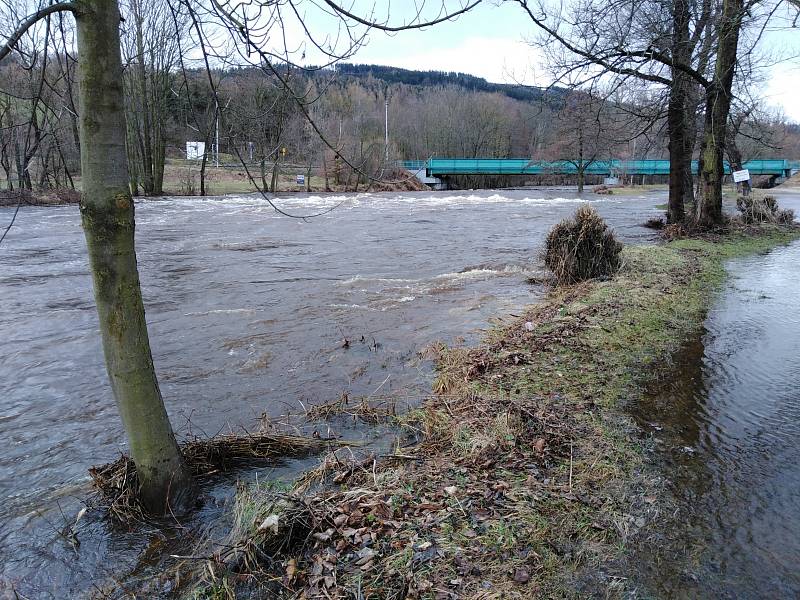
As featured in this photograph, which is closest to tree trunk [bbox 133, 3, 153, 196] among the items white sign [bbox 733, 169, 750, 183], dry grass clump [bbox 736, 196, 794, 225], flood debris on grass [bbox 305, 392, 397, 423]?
white sign [bbox 733, 169, 750, 183]

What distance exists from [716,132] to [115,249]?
46.2ft

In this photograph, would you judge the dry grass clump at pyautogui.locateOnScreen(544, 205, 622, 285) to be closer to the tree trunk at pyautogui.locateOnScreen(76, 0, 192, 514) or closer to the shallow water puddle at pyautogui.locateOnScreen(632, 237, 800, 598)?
the shallow water puddle at pyautogui.locateOnScreen(632, 237, 800, 598)

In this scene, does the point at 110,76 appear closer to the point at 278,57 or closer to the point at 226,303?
the point at 278,57

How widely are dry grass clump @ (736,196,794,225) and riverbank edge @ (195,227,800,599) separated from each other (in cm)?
1309

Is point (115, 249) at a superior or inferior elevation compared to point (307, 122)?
inferior

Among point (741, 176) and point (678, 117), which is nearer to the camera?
point (678, 117)

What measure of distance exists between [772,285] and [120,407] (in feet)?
31.5

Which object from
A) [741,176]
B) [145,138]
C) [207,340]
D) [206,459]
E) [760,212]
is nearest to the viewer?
[206,459]

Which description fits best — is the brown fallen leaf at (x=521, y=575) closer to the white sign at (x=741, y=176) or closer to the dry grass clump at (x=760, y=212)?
the dry grass clump at (x=760, y=212)

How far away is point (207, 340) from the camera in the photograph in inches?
284

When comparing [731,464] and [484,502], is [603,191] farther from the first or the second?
[484,502]

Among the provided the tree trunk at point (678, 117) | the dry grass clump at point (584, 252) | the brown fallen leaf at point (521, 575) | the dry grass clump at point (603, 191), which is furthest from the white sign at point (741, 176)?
the dry grass clump at point (603, 191)

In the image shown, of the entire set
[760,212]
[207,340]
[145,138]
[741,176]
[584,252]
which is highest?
[145,138]

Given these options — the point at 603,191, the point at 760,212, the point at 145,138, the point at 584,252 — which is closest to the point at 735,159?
the point at 760,212
